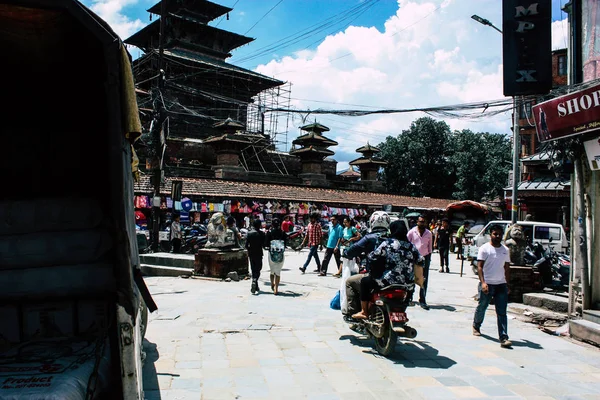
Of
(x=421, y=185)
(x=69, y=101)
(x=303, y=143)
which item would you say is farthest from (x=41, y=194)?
(x=421, y=185)

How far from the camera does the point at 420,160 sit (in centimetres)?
5100

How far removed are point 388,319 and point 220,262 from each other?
268 inches

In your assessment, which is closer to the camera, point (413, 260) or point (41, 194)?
point (41, 194)

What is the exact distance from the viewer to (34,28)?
3531 mm

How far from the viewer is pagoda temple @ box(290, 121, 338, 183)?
1329 inches

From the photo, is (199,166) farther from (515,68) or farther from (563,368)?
(563,368)

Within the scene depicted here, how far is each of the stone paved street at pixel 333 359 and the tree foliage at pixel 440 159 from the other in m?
42.1

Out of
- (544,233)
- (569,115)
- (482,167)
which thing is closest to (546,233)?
(544,233)

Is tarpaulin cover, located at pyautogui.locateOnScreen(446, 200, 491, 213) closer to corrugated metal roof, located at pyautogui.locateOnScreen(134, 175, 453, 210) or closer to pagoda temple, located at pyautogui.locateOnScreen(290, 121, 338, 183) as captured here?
corrugated metal roof, located at pyautogui.locateOnScreen(134, 175, 453, 210)

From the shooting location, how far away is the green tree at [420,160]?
5097 centimetres

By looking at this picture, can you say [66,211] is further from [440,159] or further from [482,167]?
[440,159]

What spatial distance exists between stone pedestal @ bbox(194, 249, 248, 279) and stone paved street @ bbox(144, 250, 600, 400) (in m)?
2.89

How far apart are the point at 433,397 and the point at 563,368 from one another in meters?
2.15

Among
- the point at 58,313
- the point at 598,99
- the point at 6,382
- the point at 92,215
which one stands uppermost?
the point at 598,99
